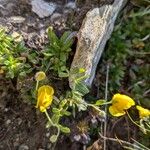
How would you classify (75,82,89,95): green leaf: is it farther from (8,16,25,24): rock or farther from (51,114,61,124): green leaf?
(8,16,25,24): rock

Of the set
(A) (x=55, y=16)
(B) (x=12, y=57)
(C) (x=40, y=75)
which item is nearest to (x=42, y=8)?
(A) (x=55, y=16)

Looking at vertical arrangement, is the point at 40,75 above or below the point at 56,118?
above

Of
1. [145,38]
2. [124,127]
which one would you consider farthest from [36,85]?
[145,38]

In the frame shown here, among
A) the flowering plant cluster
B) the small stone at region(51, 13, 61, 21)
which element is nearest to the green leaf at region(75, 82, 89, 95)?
the flowering plant cluster

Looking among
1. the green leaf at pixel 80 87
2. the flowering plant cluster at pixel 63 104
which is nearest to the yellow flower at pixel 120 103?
the flowering plant cluster at pixel 63 104

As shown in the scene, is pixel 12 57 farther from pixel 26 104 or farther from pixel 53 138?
pixel 53 138

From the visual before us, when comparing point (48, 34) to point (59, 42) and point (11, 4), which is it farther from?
point (11, 4)

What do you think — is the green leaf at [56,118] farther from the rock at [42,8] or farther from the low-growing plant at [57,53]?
the rock at [42,8]
